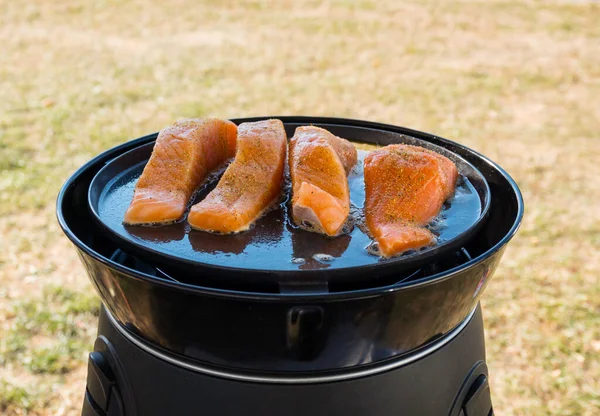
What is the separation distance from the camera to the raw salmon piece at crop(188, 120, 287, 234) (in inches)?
74.0

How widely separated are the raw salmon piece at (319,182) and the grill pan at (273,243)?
0.19 ft

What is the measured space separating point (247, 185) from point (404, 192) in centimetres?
52

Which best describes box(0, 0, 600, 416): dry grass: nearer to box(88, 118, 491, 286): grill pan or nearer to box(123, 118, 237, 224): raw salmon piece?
box(88, 118, 491, 286): grill pan

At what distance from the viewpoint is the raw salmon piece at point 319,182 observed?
1.86 m

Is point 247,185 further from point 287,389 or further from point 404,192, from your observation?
point 287,389

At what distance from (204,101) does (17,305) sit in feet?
13.3

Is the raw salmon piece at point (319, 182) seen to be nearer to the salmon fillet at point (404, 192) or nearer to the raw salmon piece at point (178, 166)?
the salmon fillet at point (404, 192)

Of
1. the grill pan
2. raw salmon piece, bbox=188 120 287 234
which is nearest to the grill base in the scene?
the grill pan

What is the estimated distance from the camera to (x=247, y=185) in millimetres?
1995

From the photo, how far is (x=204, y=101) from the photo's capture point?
7531 mm

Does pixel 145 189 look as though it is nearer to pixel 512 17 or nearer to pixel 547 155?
pixel 547 155

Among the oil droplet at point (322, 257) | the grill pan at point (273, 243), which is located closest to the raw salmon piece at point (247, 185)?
the grill pan at point (273, 243)

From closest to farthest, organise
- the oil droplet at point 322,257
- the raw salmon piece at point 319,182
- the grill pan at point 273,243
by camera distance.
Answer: the grill pan at point 273,243, the oil droplet at point 322,257, the raw salmon piece at point 319,182

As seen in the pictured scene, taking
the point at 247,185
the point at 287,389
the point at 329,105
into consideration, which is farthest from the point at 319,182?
the point at 329,105
